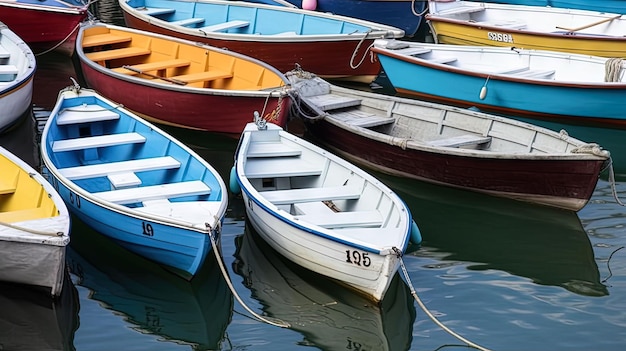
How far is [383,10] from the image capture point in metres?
15.5

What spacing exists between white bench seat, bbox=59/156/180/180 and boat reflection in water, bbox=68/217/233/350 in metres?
0.72

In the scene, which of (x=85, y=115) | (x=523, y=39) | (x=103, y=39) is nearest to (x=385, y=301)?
(x=85, y=115)

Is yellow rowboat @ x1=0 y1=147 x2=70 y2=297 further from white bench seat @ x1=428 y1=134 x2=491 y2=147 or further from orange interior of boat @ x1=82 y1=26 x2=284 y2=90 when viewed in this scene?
white bench seat @ x1=428 y1=134 x2=491 y2=147

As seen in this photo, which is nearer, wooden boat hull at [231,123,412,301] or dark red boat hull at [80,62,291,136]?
wooden boat hull at [231,123,412,301]

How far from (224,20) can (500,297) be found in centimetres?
895

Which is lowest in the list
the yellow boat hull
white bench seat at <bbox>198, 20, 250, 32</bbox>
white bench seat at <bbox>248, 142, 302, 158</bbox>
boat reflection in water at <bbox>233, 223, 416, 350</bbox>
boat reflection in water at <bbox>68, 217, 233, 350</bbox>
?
boat reflection in water at <bbox>68, 217, 233, 350</bbox>

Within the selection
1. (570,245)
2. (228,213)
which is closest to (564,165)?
(570,245)

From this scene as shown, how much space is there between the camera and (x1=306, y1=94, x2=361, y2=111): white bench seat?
35.7 ft

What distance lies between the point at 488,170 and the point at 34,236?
4.83 m

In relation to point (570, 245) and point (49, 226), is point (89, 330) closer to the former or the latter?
point (49, 226)

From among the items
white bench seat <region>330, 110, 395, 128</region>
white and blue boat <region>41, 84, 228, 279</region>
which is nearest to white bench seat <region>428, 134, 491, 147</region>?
white bench seat <region>330, 110, 395, 128</region>

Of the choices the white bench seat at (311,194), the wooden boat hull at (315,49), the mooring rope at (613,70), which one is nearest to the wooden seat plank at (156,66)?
the wooden boat hull at (315,49)

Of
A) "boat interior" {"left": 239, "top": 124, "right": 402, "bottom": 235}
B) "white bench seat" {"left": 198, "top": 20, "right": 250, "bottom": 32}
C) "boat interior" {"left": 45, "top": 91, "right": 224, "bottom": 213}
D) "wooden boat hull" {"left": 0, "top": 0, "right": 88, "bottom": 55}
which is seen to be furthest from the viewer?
"white bench seat" {"left": 198, "top": 20, "right": 250, "bottom": 32}

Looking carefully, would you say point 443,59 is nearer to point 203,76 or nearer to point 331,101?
point 331,101
